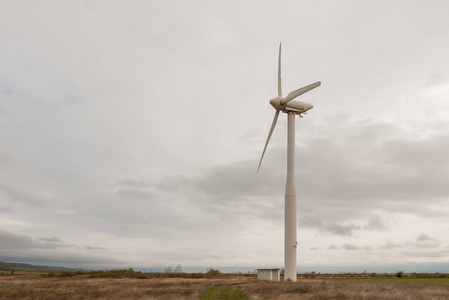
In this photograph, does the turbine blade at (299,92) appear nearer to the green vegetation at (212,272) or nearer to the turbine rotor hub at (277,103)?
the turbine rotor hub at (277,103)

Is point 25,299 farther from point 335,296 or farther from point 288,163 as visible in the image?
point 288,163

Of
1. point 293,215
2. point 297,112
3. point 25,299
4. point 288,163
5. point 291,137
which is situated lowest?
point 25,299

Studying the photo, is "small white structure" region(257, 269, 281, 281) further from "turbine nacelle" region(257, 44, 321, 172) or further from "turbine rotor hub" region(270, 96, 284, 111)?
"turbine rotor hub" region(270, 96, 284, 111)

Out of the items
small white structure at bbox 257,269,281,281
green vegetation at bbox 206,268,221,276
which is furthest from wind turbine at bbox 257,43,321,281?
green vegetation at bbox 206,268,221,276

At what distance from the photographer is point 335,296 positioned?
3309cm

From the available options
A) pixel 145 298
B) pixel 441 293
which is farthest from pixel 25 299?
pixel 441 293

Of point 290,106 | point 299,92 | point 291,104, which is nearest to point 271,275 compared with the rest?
point 290,106

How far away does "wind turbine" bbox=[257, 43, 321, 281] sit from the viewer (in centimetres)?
5222

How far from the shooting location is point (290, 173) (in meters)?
53.9

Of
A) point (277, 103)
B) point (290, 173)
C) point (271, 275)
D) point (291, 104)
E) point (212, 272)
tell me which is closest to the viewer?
point (290, 173)

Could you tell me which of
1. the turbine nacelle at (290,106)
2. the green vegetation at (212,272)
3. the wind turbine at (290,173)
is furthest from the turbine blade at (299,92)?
the green vegetation at (212,272)

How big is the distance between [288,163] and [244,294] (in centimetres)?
2396

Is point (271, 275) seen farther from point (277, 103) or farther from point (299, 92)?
point (299, 92)

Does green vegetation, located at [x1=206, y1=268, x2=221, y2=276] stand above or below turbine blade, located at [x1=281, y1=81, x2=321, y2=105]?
below
